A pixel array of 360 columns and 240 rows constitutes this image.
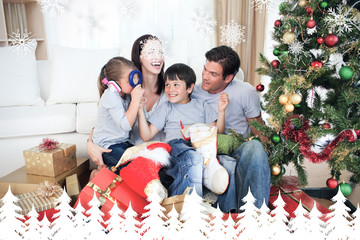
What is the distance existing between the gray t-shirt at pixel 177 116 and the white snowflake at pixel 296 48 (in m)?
0.57

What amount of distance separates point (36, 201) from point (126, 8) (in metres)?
1.07

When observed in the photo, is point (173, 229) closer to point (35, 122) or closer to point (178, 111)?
point (178, 111)

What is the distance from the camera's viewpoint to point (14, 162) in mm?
1960

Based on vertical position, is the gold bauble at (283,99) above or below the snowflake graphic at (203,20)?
below

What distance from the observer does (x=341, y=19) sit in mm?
1007

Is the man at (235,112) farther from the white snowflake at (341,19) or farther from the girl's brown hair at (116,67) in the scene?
the white snowflake at (341,19)

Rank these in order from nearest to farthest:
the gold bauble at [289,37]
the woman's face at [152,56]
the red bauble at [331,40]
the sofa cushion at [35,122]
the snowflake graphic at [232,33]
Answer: the red bauble at [331,40] < the gold bauble at [289,37] < the woman's face at [152,56] < the snowflake graphic at [232,33] < the sofa cushion at [35,122]

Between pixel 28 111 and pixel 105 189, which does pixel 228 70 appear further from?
pixel 28 111

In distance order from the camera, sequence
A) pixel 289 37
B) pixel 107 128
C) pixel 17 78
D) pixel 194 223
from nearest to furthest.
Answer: pixel 194 223 → pixel 289 37 → pixel 107 128 → pixel 17 78

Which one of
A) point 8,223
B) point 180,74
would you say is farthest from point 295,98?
point 8,223

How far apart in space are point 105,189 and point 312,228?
2.64 feet

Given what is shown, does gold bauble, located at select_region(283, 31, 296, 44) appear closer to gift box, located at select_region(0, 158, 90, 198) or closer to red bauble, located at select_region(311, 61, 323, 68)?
red bauble, located at select_region(311, 61, 323, 68)

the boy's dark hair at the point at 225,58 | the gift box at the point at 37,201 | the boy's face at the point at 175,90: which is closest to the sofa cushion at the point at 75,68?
the boy's face at the point at 175,90

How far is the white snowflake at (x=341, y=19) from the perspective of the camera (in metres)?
1.01
